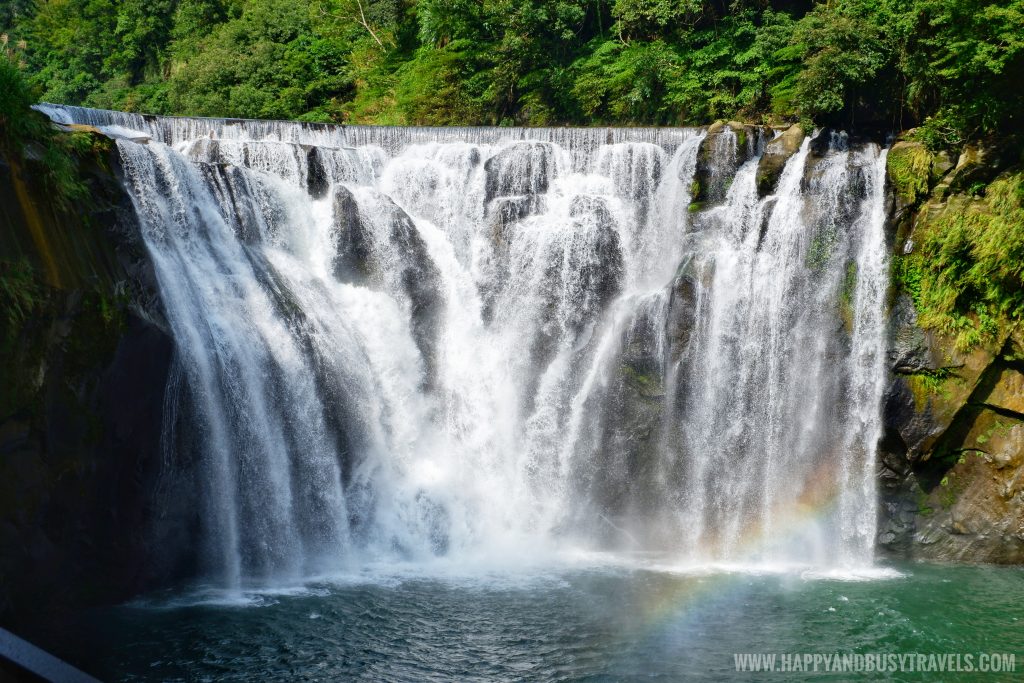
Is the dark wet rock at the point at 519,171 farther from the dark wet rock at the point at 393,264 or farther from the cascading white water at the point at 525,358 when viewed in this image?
the dark wet rock at the point at 393,264

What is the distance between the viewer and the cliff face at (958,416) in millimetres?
14531

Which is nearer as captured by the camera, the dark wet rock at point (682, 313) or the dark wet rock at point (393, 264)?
the dark wet rock at point (682, 313)

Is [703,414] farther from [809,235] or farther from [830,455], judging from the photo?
[809,235]

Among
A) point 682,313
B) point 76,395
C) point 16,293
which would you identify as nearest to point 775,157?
point 682,313

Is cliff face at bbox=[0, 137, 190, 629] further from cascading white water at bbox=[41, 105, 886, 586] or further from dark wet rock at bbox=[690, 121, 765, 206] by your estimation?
dark wet rock at bbox=[690, 121, 765, 206]

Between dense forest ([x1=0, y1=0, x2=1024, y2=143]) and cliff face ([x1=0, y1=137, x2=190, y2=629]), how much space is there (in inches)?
83.4

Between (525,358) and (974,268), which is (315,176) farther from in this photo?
(974,268)

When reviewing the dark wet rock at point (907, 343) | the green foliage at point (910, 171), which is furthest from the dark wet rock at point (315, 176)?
the dark wet rock at point (907, 343)

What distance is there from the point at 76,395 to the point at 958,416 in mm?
14320

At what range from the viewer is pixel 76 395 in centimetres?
1133

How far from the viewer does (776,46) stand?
23906mm

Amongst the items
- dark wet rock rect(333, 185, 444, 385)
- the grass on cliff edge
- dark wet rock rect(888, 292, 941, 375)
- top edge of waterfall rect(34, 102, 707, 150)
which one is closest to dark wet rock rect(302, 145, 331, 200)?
dark wet rock rect(333, 185, 444, 385)

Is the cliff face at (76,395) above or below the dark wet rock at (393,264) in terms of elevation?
below

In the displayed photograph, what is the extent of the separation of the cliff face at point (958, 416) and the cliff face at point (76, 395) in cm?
1258
